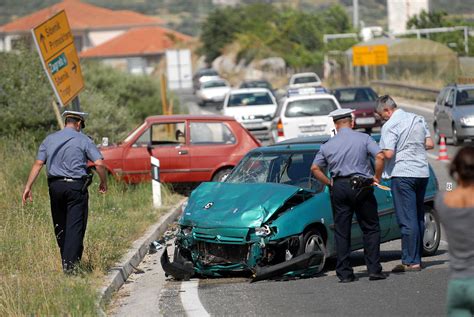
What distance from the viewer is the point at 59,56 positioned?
1627cm

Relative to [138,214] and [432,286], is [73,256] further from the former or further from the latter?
[138,214]

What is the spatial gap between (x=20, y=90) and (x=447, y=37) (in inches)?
2322

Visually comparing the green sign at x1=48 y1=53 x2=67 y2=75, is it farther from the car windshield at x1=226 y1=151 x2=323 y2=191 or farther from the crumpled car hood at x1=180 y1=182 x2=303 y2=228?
the crumpled car hood at x1=180 y1=182 x2=303 y2=228

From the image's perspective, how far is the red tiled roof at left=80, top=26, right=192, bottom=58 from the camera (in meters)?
119

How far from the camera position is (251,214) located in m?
10.7

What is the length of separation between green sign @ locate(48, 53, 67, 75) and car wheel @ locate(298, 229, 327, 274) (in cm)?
648

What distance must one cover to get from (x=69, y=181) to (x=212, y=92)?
52.6m

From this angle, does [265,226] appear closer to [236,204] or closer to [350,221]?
[236,204]

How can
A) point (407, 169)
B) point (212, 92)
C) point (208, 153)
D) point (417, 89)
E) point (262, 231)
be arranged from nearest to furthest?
point (262, 231), point (407, 169), point (208, 153), point (417, 89), point (212, 92)

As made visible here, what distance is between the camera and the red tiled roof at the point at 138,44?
11925 centimetres

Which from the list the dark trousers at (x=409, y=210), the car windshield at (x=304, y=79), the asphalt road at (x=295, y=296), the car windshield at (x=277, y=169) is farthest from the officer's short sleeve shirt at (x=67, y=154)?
the car windshield at (x=304, y=79)

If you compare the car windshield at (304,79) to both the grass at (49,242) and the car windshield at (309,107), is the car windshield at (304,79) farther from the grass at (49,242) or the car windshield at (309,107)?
the grass at (49,242)

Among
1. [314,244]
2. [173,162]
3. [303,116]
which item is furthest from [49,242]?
[303,116]

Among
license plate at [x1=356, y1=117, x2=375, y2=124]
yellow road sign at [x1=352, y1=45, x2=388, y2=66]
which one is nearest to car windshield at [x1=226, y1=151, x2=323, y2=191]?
license plate at [x1=356, y1=117, x2=375, y2=124]
